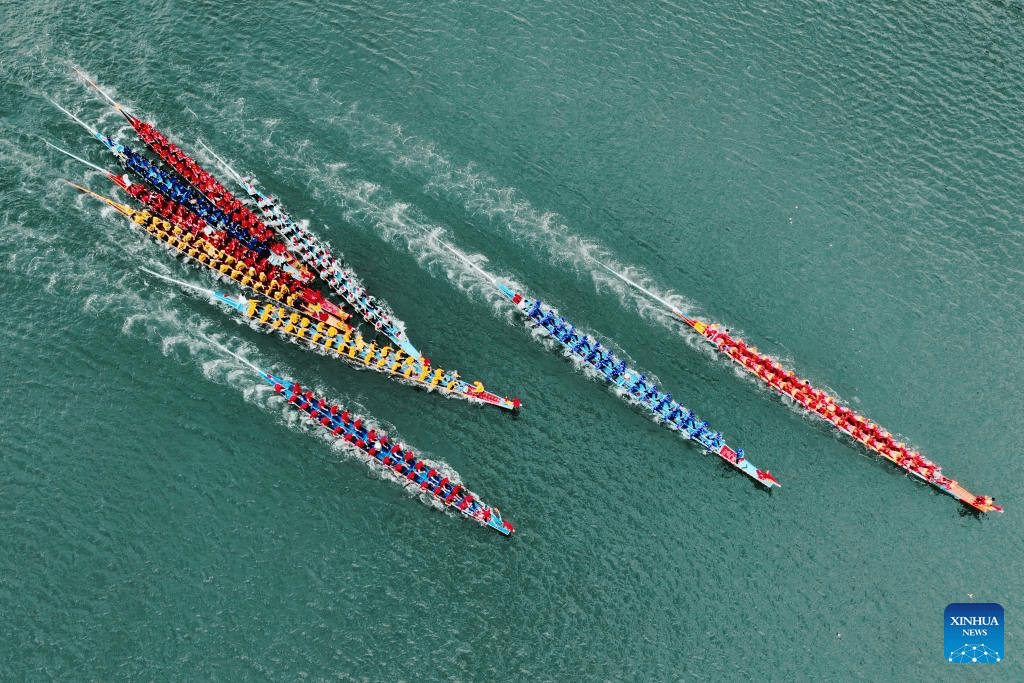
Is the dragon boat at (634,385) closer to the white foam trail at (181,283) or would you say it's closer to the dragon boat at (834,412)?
the dragon boat at (834,412)

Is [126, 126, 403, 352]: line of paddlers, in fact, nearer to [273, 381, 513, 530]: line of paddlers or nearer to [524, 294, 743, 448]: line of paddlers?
[273, 381, 513, 530]: line of paddlers

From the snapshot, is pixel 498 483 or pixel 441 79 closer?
pixel 498 483

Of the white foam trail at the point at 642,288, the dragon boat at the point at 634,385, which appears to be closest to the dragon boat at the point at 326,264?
the dragon boat at the point at 634,385

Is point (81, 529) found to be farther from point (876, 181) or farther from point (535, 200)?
point (876, 181)

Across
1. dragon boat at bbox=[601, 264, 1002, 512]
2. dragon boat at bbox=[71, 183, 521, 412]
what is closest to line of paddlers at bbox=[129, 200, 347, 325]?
dragon boat at bbox=[71, 183, 521, 412]

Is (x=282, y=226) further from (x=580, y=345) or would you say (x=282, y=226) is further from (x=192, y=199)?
A: (x=580, y=345)

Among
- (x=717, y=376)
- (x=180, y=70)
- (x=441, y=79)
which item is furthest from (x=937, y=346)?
(x=180, y=70)

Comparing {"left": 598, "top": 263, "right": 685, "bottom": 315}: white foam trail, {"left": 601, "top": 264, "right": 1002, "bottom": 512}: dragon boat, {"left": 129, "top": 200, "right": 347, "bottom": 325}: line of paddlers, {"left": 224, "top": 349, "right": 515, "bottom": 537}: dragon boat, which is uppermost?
{"left": 598, "top": 263, "right": 685, "bottom": 315}: white foam trail

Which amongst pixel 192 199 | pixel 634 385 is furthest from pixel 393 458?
pixel 192 199
